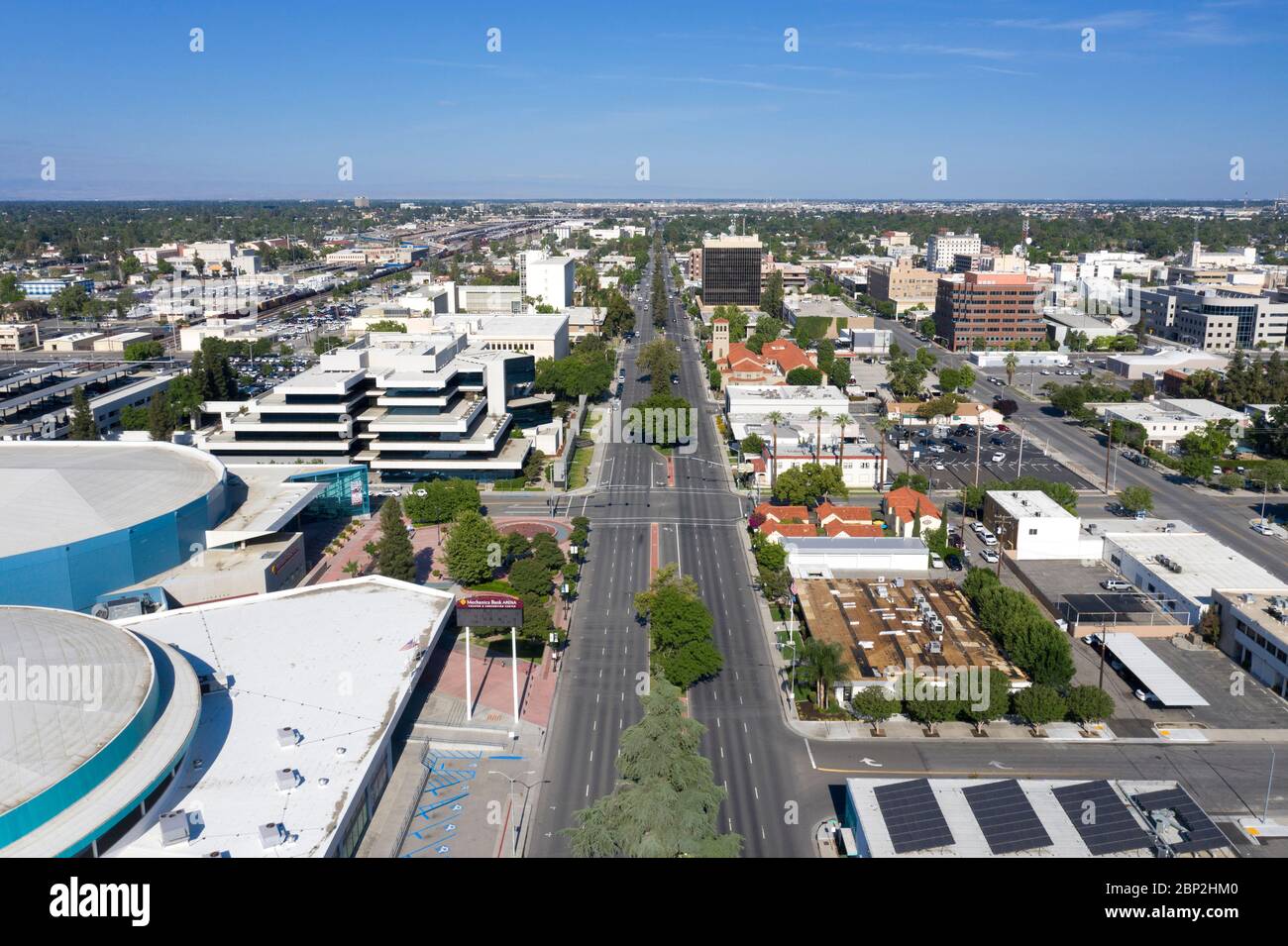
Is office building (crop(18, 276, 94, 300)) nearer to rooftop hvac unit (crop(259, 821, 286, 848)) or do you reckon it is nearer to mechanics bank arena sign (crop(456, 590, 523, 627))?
mechanics bank arena sign (crop(456, 590, 523, 627))

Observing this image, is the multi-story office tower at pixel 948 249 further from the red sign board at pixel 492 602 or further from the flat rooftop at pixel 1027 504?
the red sign board at pixel 492 602

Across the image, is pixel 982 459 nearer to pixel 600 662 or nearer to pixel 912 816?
pixel 600 662

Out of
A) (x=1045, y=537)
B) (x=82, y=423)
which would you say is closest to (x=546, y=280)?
(x=82, y=423)

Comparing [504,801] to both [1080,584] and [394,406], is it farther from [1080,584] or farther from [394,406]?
[394,406]

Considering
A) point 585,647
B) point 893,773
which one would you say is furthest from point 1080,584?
point 585,647

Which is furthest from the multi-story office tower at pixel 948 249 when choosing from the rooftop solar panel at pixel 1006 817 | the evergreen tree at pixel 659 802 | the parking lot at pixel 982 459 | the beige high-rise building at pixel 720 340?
the evergreen tree at pixel 659 802

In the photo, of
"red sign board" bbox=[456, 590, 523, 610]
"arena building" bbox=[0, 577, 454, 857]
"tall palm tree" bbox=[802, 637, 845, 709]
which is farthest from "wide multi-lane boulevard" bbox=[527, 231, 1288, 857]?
"arena building" bbox=[0, 577, 454, 857]
